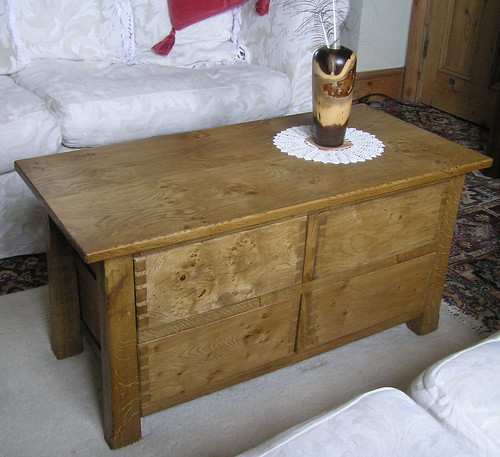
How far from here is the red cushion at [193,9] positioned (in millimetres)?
2197

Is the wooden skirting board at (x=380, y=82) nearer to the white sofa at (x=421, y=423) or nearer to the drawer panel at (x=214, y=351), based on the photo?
the drawer panel at (x=214, y=351)

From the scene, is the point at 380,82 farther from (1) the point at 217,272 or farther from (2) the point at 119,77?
(1) the point at 217,272

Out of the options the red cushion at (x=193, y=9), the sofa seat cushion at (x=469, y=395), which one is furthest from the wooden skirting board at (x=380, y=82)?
the sofa seat cushion at (x=469, y=395)

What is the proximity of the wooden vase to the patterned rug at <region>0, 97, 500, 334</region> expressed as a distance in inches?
24.4

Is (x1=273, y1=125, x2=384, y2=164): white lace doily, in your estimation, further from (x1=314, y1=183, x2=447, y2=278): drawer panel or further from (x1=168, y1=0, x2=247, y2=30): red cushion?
(x1=168, y1=0, x2=247, y2=30): red cushion

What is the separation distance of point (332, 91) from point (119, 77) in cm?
90

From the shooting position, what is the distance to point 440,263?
1566 millimetres

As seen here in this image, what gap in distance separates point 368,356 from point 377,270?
23cm

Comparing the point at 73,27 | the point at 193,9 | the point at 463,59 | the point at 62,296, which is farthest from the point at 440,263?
the point at 463,59

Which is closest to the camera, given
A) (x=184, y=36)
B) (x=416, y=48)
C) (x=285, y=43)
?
(x=285, y=43)

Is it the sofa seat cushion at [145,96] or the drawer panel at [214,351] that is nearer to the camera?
the drawer panel at [214,351]

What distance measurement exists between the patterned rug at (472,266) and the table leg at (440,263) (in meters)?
0.12

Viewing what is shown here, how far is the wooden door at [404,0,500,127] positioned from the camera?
2918 millimetres

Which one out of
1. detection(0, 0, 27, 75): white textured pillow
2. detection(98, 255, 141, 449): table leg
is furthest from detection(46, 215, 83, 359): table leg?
detection(0, 0, 27, 75): white textured pillow
